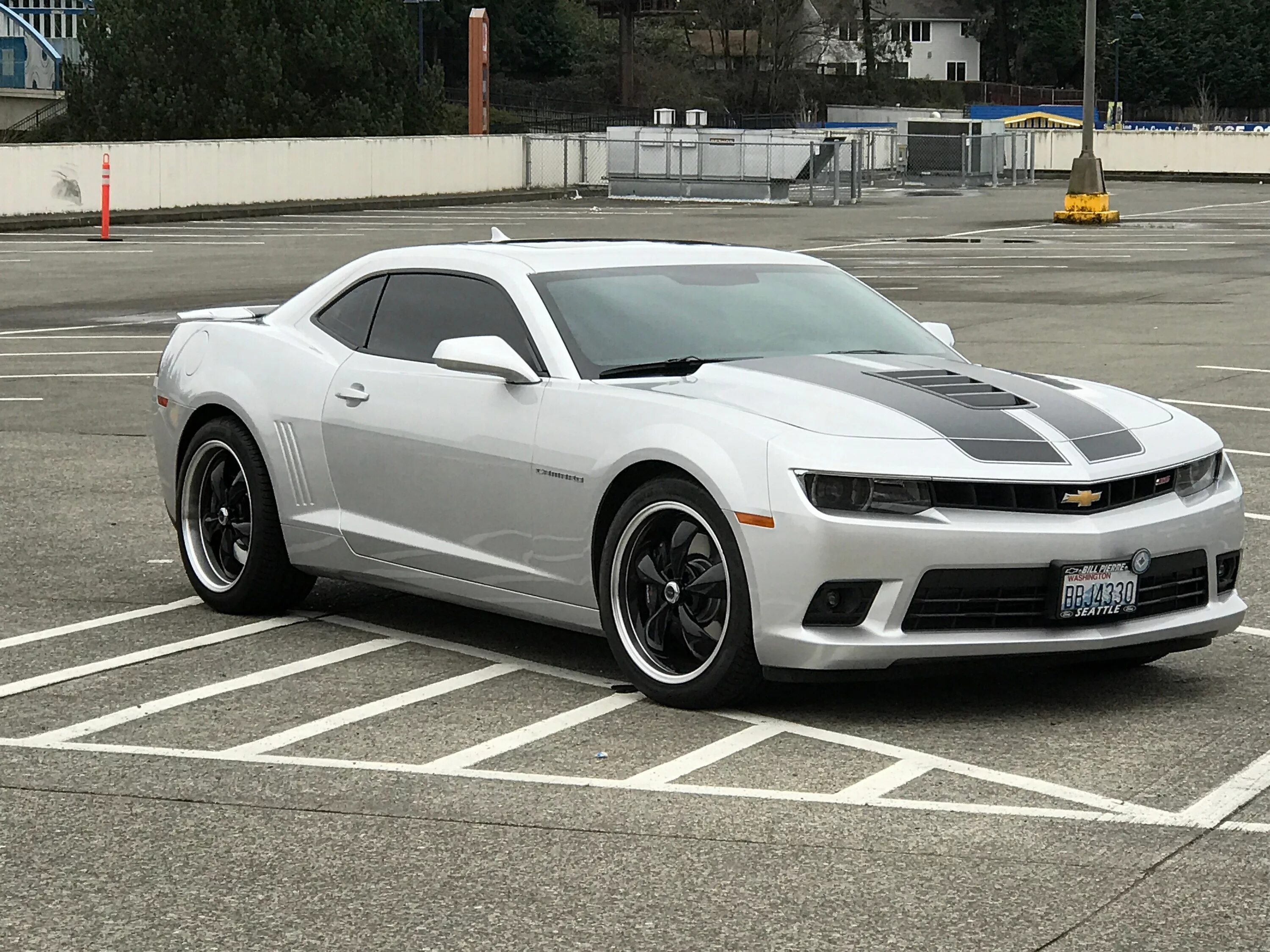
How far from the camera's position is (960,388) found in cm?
698

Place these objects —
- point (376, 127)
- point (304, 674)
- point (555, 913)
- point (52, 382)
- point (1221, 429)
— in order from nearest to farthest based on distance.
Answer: point (555, 913), point (304, 674), point (1221, 429), point (52, 382), point (376, 127)

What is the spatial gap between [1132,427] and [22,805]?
3.51 m

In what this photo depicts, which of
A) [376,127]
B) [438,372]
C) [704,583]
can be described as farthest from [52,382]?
[376,127]

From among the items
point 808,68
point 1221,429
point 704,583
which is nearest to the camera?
point 704,583

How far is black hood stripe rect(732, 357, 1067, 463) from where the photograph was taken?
21.1ft

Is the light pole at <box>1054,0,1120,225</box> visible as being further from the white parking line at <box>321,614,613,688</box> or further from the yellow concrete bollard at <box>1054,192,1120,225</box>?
the white parking line at <box>321,614,613,688</box>

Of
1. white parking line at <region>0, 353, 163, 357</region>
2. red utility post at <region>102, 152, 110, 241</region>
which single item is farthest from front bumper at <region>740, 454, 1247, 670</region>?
red utility post at <region>102, 152, 110, 241</region>

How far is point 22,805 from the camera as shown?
5.69 meters

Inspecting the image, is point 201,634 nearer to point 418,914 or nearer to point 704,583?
point 704,583

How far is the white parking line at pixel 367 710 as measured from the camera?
20.7ft

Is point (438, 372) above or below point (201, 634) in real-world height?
above

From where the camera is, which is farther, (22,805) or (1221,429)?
(1221,429)

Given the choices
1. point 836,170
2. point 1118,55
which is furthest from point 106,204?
point 1118,55

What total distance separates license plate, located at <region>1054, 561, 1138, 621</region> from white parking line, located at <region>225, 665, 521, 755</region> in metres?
1.92
